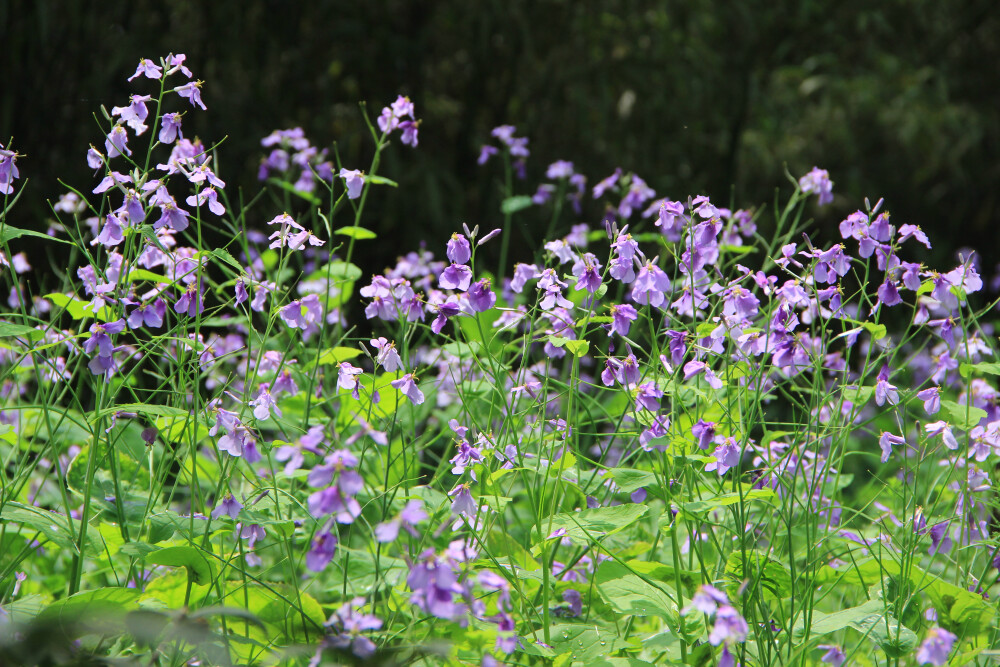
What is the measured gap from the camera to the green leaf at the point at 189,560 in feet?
3.35

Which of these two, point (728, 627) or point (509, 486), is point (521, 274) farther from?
point (728, 627)

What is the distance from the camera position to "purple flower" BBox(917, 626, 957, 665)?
80cm

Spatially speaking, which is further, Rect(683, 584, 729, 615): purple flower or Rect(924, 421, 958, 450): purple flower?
Rect(924, 421, 958, 450): purple flower

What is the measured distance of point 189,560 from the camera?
106 centimetres

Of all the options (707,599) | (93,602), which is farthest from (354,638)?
(93,602)

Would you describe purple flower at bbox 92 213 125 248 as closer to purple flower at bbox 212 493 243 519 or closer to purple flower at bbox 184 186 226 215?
purple flower at bbox 184 186 226 215

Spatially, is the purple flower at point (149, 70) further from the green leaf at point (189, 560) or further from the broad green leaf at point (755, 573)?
the broad green leaf at point (755, 573)

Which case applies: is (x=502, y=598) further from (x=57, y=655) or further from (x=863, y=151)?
(x=863, y=151)

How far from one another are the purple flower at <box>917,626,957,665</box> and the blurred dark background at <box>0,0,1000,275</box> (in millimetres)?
2602

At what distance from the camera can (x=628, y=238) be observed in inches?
43.4

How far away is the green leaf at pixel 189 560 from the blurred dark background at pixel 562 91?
216 cm

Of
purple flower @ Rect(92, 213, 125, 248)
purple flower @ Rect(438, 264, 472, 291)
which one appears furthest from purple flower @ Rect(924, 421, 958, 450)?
purple flower @ Rect(92, 213, 125, 248)

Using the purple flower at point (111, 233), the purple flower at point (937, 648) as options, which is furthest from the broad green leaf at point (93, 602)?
the purple flower at point (937, 648)

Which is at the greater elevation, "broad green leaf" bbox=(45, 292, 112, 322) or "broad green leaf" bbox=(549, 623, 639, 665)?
"broad green leaf" bbox=(45, 292, 112, 322)
